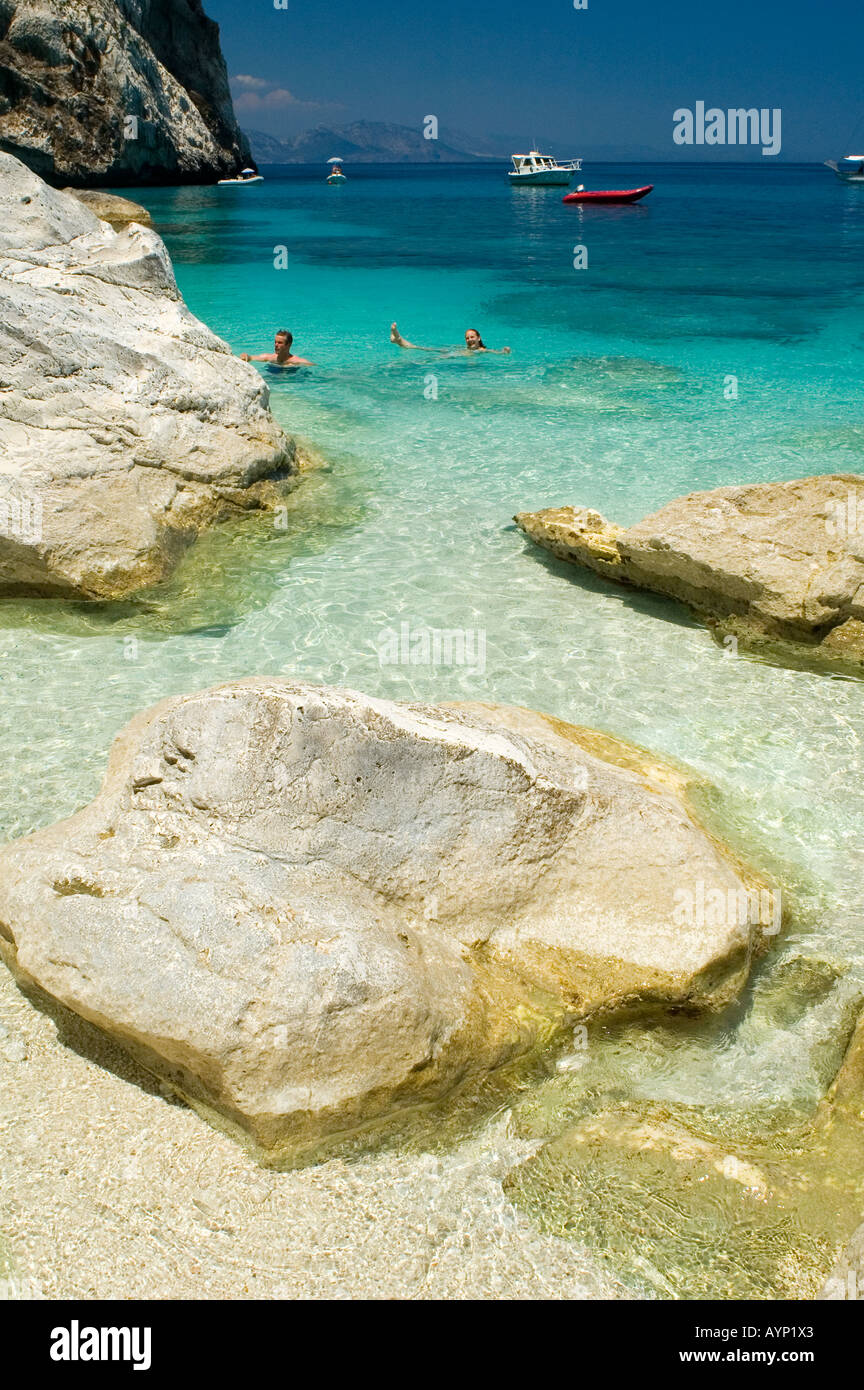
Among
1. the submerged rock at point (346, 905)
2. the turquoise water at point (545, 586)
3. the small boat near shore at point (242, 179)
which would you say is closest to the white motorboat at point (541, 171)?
the small boat near shore at point (242, 179)

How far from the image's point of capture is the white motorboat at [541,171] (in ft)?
259

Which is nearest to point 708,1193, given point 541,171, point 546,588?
point 546,588

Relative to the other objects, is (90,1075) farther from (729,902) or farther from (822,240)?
(822,240)

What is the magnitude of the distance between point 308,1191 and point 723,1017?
1.93 metres

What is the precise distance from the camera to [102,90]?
174 feet

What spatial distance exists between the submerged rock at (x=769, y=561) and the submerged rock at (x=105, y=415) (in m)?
4.00

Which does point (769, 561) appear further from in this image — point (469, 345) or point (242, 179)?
point (242, 179)

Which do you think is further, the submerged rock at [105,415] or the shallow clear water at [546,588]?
the submerged rock at [105,415]

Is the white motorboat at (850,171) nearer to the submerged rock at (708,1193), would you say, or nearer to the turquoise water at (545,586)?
the turquoise water at (545,586)

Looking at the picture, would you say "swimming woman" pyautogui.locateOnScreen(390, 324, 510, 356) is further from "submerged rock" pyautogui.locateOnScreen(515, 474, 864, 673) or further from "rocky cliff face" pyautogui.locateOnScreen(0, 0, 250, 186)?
"rocky cliff face" pyautogui.locateOnScreen(0, 0, 250, 186)

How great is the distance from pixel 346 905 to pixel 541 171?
87267mm

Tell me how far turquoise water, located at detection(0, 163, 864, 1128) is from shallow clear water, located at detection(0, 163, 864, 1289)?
24 mm

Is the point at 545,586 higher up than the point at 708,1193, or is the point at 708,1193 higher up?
the point at 545,586

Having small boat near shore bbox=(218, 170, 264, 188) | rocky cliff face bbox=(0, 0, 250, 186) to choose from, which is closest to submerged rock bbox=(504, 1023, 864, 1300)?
rocky cliff face bbox=(0, 0, 250, 186)
